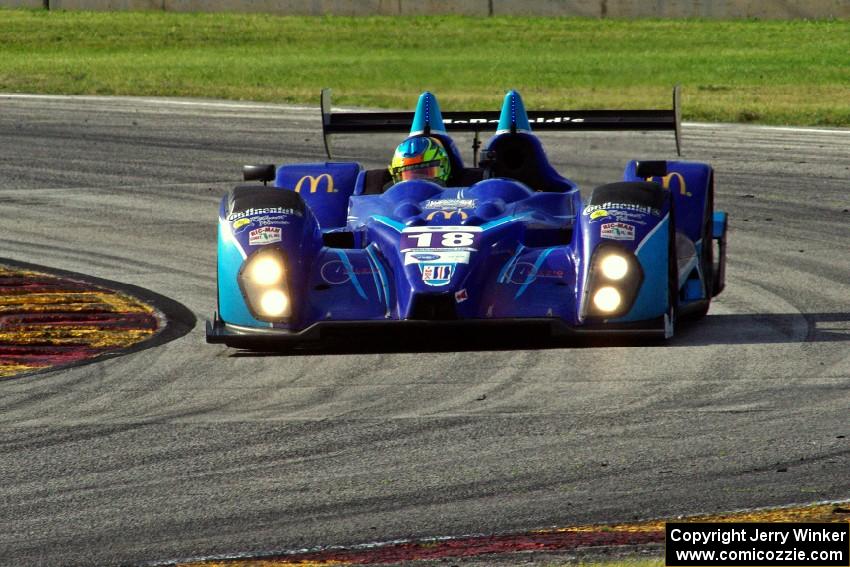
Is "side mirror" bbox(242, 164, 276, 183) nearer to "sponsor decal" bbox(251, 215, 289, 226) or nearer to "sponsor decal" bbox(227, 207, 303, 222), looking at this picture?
"sponsor decal" bbox(227, 207, 303, 222)

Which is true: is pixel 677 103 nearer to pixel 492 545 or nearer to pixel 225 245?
pixel 225 245

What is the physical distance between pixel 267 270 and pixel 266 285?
96mm

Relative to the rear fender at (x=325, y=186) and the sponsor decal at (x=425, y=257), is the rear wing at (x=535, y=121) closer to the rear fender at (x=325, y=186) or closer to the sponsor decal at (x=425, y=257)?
the rear fender at (x=325, y=186)

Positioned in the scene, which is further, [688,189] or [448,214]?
[688,189]

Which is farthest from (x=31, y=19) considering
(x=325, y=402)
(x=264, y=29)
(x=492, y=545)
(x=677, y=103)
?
(x=492, y=545)

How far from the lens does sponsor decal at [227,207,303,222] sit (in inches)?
423

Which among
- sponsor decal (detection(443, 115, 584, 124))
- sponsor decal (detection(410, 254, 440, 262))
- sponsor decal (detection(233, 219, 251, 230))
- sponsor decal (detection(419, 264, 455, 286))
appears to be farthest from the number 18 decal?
sponsor decal (detection(443, 115, 584, 124))

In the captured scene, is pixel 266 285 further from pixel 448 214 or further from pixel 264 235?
pixel 448 214

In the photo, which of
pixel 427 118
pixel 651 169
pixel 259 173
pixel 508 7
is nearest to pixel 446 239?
pixel 651 169

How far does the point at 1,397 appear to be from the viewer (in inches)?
378

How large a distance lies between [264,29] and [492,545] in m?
37.4

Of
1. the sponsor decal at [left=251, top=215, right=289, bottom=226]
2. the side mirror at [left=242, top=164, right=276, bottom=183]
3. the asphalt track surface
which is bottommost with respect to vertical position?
the asphalt track surface

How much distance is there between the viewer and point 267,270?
10445mm

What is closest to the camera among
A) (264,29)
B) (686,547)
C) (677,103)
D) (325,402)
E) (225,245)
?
(686,547)
